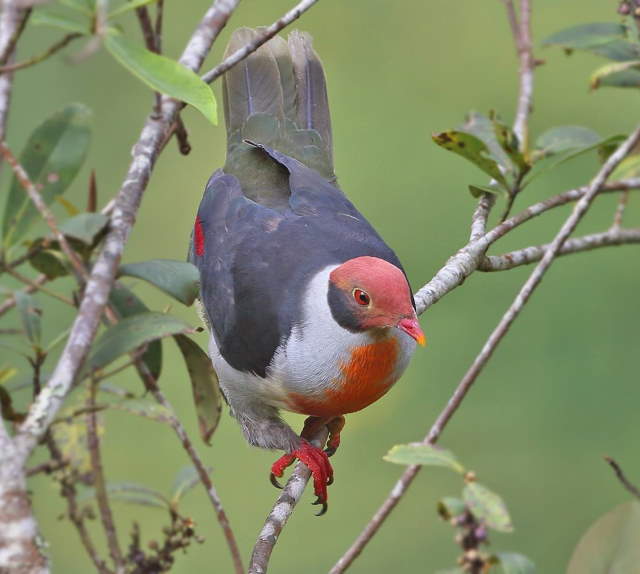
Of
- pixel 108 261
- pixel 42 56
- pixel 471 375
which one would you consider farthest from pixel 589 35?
pixel 42 56

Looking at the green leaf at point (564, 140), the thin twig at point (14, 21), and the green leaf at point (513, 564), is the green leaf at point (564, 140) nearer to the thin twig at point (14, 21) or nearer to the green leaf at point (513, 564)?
the green leaf at point (513, 564)

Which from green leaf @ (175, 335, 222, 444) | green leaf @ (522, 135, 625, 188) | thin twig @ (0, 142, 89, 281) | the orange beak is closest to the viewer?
thin twig @ (0, 142, 89, 281)

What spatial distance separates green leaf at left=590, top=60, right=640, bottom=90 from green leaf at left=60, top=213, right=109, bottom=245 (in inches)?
54.3

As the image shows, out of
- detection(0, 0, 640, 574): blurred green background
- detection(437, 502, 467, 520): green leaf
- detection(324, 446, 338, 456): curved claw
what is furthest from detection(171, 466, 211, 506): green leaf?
detection(0, 0, 640, 574): blurred green background

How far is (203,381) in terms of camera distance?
1.83 m

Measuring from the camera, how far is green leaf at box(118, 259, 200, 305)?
5.15 ft

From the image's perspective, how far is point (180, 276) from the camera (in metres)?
1.60

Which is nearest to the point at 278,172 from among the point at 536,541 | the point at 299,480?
the point at 299,480

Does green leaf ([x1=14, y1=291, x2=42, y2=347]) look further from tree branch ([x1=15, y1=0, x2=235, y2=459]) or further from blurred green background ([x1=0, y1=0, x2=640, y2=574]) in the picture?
blurred green background ([x1=0, y1=0, x2=640, y2=574])

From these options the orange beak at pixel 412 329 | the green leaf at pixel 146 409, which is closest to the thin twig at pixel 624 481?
the orange beak at pixel 412 329

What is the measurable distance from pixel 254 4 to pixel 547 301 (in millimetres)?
2591

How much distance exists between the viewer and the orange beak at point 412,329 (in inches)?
81.3

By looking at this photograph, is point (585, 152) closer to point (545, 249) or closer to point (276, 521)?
point (545, 249)

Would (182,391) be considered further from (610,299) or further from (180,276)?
(180,276)
